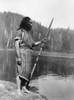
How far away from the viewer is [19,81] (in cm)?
679

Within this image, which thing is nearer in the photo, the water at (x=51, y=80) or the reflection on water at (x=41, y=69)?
the water at (x=51, y=80)

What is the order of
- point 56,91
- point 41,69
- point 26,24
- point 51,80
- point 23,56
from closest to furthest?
point 23,56 < point 26,24 < point 56,91 < point 51,80 < point 41,69

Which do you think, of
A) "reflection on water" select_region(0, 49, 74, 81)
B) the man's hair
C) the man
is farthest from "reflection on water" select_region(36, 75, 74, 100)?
the man's hair

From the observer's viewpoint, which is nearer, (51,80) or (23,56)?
(23,56)

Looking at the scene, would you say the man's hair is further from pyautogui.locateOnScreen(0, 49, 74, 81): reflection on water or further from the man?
pyautogui.locateOnScreen(0, 49, 74, 81): reflection on water

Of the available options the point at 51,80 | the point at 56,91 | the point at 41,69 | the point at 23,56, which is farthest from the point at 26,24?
the point at 41,69

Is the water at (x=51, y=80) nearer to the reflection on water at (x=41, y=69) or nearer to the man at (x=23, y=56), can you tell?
the reflection on water at (x=41, y=69)

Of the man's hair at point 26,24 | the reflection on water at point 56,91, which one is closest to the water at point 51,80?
the reflection on water at point 56,91

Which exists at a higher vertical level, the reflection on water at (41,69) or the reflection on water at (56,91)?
the reflection on water at (56,91)

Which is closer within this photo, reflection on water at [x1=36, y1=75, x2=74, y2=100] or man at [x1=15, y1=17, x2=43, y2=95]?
man at [x1=15, y1=17, x2=43, y2=95]

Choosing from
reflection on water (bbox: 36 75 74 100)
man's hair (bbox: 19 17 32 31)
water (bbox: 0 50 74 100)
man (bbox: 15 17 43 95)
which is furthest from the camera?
water (bbox: 0 50 74 100)

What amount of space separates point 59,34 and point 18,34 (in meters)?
84.3

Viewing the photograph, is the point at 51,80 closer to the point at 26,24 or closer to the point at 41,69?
the point at 41,69

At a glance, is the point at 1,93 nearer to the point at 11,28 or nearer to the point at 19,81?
the point at 19,81
